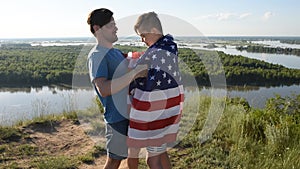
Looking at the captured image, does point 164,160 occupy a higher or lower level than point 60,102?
higher

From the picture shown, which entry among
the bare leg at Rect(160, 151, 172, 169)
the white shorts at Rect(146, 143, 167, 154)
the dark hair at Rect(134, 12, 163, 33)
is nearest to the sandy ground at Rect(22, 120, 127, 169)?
the bare leg at Rect(160, 151, 172, 169)

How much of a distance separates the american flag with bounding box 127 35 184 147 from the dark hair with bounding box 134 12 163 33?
0.09 meters

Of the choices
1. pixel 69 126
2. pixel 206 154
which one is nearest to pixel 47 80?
pixel 69 126

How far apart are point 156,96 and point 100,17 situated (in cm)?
59

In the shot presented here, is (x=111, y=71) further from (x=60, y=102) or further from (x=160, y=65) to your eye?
(x=60, y=102)

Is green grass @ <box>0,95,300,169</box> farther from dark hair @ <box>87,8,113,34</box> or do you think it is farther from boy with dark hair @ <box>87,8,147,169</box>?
dark hair @ <box>87,8,113,34</box>

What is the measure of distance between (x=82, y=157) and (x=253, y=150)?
1.97 m

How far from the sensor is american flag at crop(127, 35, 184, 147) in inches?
74.4

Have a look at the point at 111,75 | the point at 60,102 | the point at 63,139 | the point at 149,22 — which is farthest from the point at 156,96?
the point at 60,102

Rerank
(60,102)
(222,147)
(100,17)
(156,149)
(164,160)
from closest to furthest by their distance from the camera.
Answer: (100,17)
(156,149)
(164,160)
(222,147)
(60,102)

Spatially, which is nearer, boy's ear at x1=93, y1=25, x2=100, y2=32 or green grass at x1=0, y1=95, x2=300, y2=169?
boy's ear at x1=93, y1=25, x2=100, y2=32

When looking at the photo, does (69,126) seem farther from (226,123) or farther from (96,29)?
(96,29)

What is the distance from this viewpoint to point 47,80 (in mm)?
25953

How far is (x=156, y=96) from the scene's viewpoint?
1.91 metres
